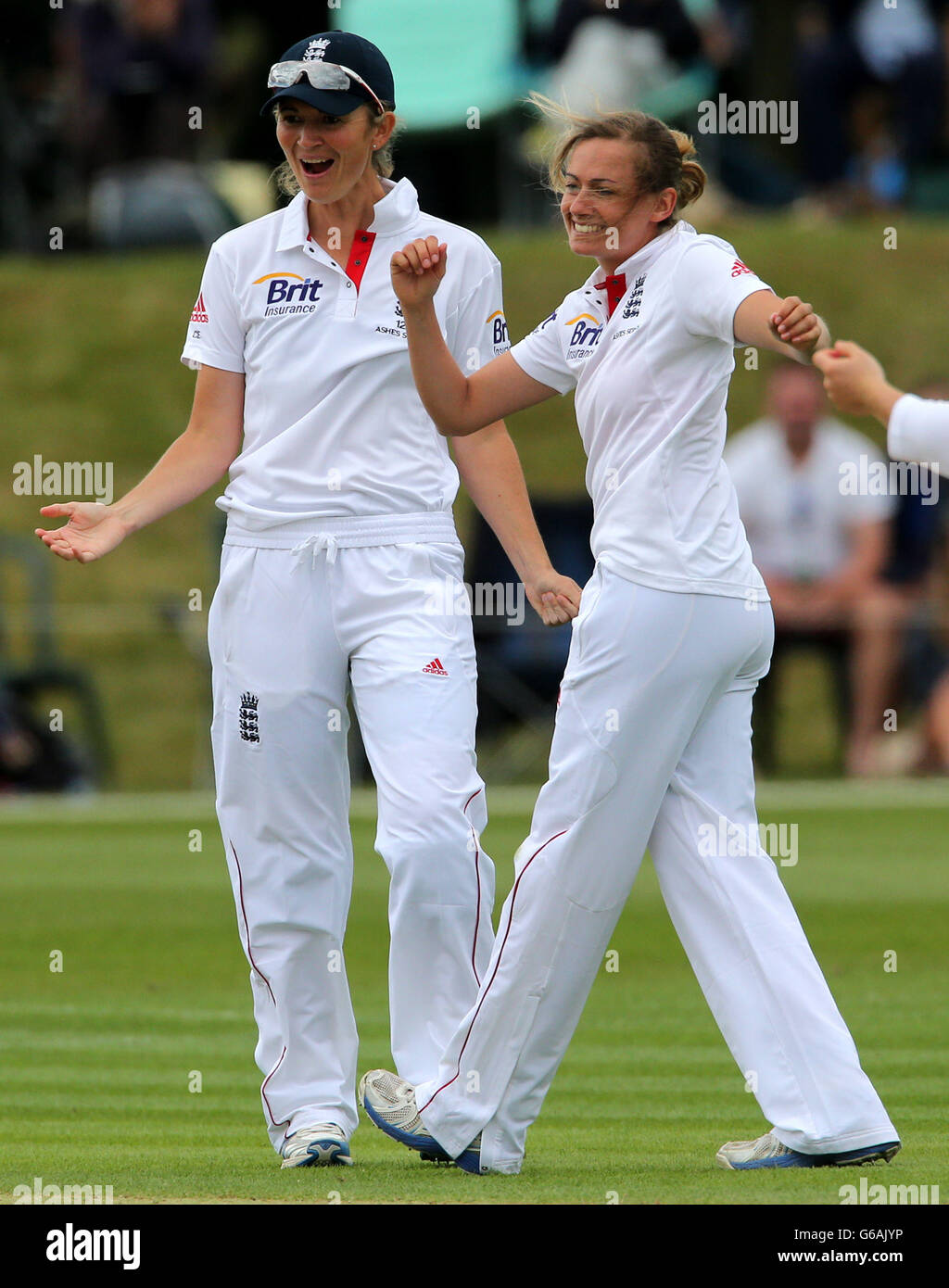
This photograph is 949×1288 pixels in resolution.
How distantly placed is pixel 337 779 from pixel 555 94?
13073 millimetres

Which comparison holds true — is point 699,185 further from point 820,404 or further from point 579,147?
point 820,404

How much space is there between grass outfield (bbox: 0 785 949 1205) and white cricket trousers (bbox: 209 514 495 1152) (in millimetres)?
350

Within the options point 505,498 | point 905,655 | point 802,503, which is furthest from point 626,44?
point 505,498

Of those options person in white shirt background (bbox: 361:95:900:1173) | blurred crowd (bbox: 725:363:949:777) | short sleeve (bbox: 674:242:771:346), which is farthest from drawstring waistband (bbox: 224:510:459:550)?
blurred crowd (bbox: 725:363:949:777)

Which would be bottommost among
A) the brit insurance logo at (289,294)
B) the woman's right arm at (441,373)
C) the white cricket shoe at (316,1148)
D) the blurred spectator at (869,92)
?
the white cricket shoe at (316,1148)

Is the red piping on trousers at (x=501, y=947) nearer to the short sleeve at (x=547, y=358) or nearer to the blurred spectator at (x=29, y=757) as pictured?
the short sleeve at (x=547, y=358)

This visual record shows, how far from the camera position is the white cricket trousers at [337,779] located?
20.4 feet

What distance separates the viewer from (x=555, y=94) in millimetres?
18688

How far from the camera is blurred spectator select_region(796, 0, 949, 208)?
20.4 metres

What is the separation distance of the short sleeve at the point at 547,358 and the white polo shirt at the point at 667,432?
18 centimetres

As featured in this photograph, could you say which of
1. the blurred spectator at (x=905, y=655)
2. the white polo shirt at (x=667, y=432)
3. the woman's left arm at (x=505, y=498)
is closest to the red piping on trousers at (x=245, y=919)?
the woman's left arm at (x=505, y=498)

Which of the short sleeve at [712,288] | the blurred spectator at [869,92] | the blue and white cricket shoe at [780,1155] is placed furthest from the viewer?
the blurred spectator at [869,92]

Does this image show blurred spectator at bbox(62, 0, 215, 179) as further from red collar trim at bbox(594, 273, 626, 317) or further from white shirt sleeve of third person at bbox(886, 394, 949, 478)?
white shirt sleeve of third person at bbox(886, 394, 949, 478)

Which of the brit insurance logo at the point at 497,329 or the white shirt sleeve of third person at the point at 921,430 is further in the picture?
the brit insurance logo at the point at 497,329
